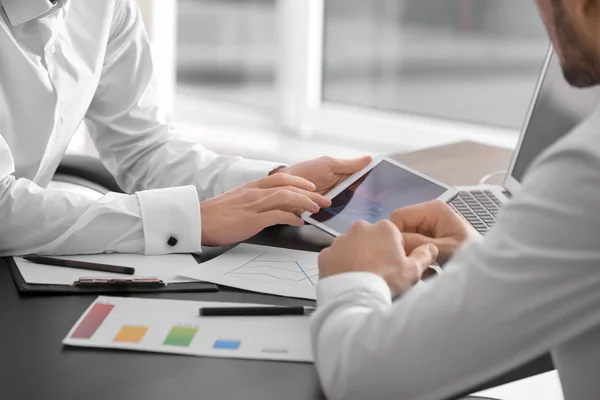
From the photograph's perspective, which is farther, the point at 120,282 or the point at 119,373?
the point at 120,282

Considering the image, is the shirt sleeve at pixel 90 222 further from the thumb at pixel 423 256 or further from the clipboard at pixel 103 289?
the thumb at pixel 423 256

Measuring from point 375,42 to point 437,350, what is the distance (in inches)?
96.3

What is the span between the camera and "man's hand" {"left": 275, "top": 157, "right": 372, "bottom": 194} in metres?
1.49

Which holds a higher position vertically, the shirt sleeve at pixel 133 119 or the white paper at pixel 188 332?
the shirt sleeve at pixel 133 119

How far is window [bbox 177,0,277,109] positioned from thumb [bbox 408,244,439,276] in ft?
7.06

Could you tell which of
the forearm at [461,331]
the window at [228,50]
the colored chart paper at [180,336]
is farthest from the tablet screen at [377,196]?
the window at [228,50]

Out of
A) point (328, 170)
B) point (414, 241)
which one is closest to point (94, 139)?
point (328, 170)

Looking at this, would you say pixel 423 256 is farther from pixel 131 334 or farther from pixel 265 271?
pixel 131 334

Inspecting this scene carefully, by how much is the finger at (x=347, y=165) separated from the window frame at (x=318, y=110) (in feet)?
4.29

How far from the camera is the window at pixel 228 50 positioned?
3395 millimetres

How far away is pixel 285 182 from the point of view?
1417 millimetres

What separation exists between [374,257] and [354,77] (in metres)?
2.18

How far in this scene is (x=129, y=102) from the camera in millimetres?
1805

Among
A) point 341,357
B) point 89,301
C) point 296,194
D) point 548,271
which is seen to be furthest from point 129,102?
point 548,271
